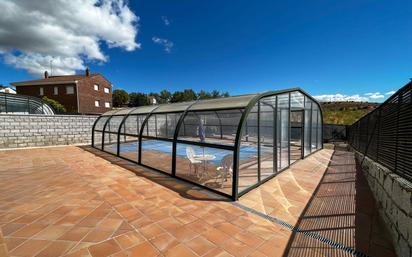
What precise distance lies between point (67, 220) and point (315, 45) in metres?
13.3

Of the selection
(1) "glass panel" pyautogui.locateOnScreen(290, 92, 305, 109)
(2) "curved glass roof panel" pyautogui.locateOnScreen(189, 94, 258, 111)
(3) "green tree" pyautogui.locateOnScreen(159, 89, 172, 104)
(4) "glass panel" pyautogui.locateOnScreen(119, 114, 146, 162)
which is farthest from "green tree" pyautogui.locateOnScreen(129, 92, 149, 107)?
(2) "curved glass roof panel" pyautogui.locateOnScreen(189, 94, 258, 111)

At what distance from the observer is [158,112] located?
6434mm

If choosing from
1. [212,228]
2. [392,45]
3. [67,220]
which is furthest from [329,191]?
[392,45]

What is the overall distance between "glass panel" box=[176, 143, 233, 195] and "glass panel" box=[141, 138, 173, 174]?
0.77 meters

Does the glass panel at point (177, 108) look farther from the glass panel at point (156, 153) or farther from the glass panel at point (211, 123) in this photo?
the glass panel at point (211, 123)

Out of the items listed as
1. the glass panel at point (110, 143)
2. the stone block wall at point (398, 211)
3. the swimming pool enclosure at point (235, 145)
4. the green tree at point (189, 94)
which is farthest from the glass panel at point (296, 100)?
the green tree at point (189, 94)

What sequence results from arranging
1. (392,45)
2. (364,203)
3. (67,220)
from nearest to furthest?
(67,220)
(364,203)
(392,45)

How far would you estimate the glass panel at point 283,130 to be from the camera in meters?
5.16

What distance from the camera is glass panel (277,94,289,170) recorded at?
16.9 feet

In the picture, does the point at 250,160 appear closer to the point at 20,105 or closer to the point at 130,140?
the point at 130,140

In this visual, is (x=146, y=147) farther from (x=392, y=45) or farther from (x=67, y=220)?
(x=392, y=45)

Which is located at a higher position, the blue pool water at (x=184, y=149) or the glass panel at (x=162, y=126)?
the glass panel at (x=162, y=126)

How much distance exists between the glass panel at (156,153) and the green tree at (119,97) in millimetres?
47819

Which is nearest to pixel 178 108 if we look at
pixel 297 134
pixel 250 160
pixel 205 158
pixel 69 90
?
pixel 205 158
